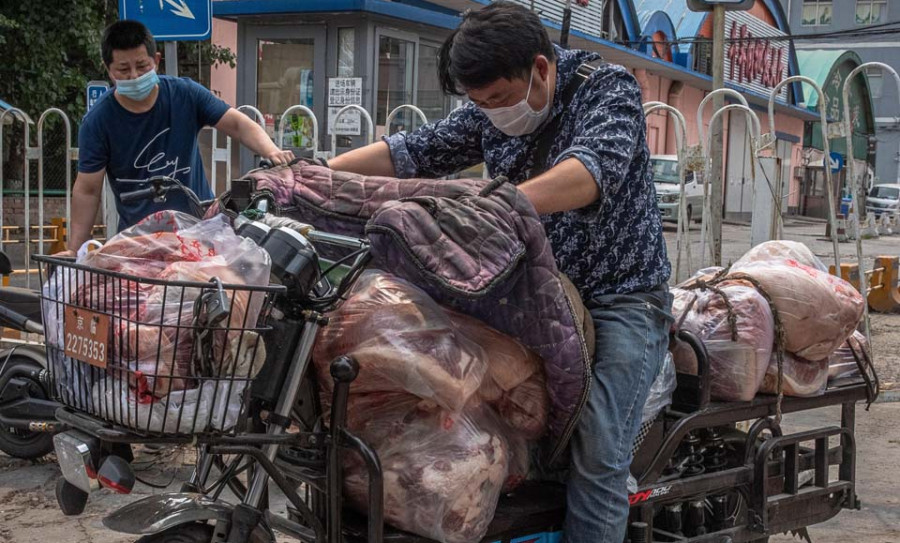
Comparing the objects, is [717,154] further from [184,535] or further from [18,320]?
[184,535]

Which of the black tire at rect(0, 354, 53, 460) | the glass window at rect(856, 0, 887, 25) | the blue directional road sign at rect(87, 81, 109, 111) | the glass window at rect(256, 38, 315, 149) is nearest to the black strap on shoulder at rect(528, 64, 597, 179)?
the black tire at rect(0, 354, 53, 460)

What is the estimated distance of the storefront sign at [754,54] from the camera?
101ft

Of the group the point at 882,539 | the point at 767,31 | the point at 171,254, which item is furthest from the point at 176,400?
the point at 767,31

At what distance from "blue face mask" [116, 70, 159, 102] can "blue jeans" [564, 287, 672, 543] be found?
2.52 m

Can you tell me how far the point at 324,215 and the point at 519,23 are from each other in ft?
2.36

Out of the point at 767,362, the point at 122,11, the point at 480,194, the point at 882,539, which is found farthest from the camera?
the point at 122,11

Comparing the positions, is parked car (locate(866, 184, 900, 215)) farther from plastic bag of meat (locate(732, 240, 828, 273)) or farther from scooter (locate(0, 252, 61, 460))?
scooter (locate(0, 252, 61, 460))

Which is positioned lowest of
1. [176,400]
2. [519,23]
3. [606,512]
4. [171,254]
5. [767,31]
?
[606,512]

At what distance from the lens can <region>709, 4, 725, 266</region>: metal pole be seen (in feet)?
21.9

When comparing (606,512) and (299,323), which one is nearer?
(299,323)

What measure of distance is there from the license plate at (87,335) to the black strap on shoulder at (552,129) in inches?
54.6

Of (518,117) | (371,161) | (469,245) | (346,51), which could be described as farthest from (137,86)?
(346,51)

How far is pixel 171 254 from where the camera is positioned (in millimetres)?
2215

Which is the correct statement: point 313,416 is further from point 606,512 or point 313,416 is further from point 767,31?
point 767,31
